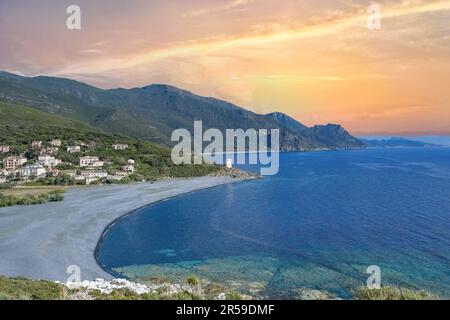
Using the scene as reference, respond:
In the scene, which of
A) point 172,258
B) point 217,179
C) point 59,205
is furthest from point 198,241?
point 217,179

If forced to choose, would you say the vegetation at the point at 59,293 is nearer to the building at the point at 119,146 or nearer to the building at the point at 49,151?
the building at the point at 49,151

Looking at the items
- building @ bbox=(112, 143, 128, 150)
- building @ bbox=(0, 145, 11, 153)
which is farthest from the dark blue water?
building @ bbox=(0, 145, 11, 153)

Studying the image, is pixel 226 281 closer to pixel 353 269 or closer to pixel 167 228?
pixel 353 269

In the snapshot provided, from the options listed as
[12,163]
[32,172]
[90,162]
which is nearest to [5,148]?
[12,163]

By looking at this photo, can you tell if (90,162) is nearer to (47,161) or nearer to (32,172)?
(47,161)

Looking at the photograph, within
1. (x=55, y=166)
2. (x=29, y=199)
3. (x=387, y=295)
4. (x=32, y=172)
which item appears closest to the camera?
(x=387, y=295)

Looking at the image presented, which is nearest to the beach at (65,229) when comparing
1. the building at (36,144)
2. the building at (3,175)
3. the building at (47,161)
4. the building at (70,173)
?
the building at (70,173)
